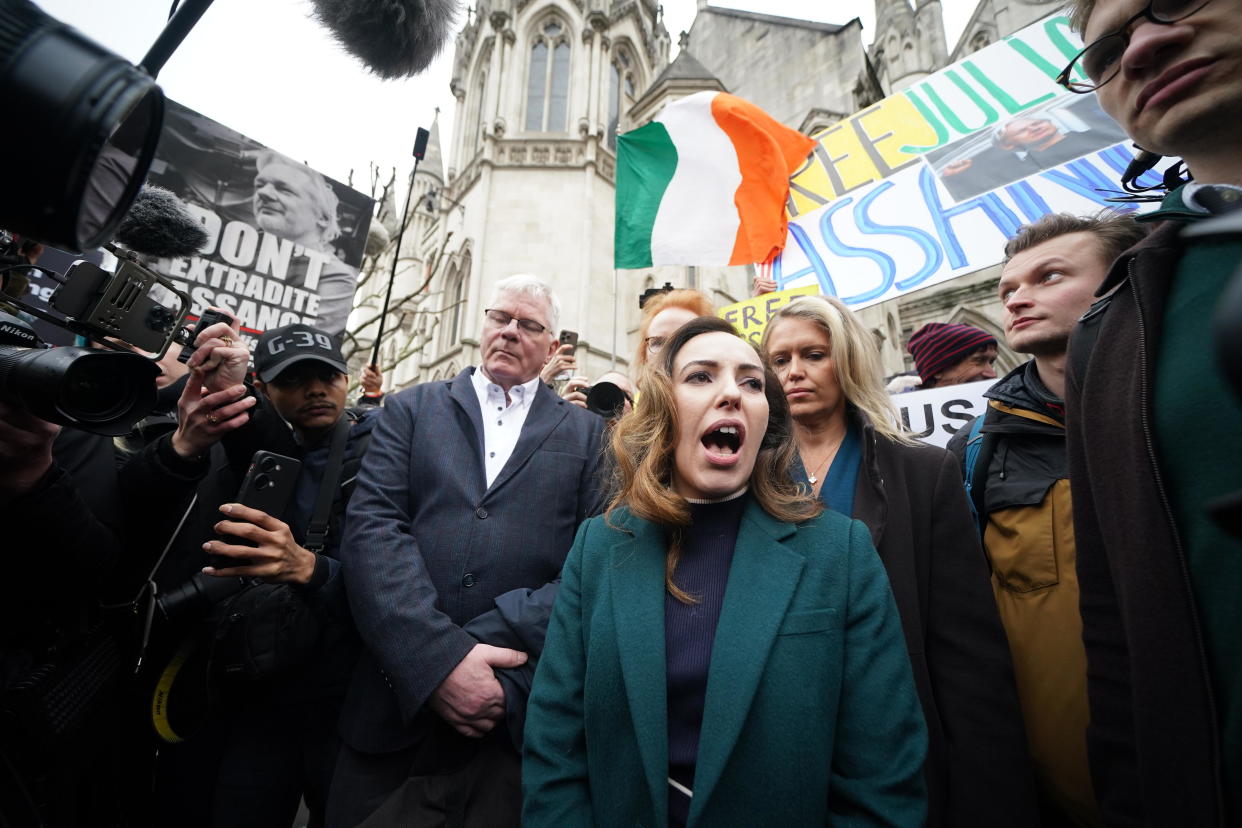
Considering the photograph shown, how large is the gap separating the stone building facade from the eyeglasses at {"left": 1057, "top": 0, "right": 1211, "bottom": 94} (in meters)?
10.3

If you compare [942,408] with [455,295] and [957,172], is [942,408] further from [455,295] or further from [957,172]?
[455,295]

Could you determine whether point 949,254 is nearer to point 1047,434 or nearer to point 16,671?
point 1047,434

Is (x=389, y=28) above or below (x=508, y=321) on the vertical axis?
above

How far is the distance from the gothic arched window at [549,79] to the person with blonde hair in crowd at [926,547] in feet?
58.7

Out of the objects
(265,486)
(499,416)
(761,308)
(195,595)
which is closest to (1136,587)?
(499,416)

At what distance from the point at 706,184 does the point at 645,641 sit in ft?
15.0

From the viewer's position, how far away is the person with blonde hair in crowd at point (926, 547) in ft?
4.48

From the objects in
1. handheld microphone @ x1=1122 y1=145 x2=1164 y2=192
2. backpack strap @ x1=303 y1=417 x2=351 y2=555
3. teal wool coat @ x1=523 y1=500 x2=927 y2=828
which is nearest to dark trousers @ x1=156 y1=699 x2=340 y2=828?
backpack strap @ x1=303 y1=417 x2=351 y2=555

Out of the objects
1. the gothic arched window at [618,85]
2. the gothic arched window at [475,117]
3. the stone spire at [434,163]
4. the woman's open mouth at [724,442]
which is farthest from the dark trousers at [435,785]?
the stone spire at [434,163]

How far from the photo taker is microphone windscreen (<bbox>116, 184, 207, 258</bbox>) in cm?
258

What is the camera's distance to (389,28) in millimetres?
1496

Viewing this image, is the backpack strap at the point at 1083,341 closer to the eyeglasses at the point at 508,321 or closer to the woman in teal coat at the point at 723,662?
the woman in teal coat at the point at 723,662

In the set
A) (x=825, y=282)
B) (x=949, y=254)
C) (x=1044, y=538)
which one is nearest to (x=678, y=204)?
(x=825, y=282)

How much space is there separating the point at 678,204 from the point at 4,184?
4.85 metres
